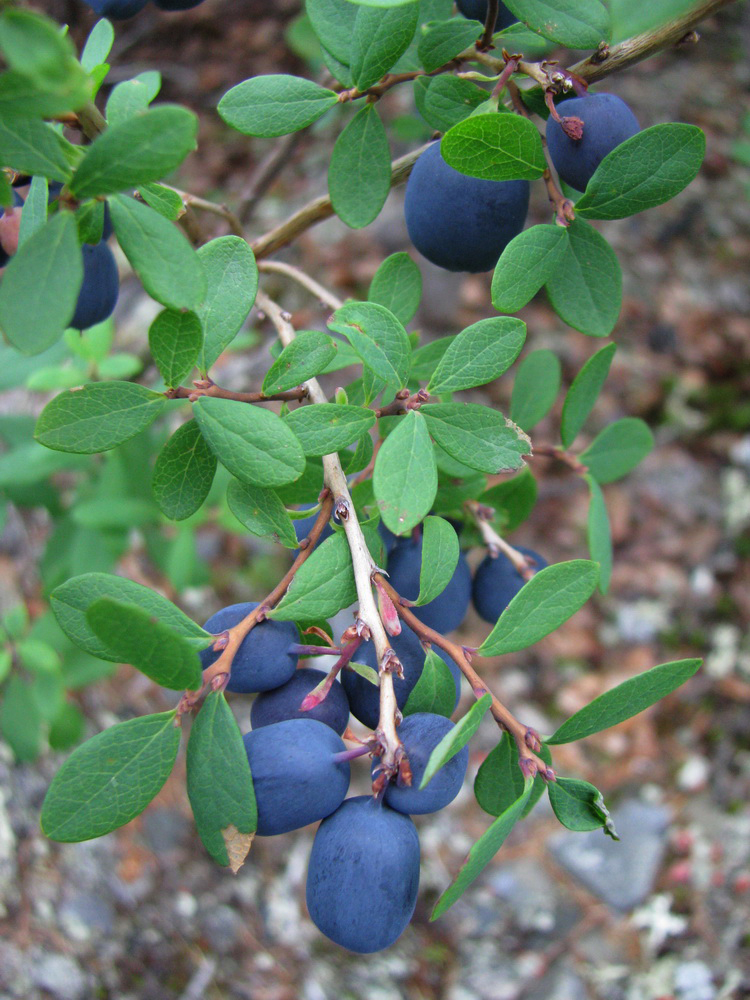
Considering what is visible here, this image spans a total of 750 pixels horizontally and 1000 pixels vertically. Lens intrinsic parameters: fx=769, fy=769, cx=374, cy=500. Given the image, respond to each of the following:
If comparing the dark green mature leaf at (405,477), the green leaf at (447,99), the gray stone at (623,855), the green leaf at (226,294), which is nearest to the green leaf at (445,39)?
the green leaf at (447,99)

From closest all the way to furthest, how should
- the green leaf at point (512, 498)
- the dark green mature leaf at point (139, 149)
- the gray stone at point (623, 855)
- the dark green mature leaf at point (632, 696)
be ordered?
the dark green mature leaf at point (139, 149) < the dark green mature leaf at point (632, 696) < the green leaf at point (512, 498) < the gray stone at point (623, 855)

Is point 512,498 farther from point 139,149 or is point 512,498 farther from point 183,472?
point 139,149

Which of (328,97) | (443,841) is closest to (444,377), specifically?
(328,97)

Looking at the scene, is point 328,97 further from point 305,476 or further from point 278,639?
point 278,639

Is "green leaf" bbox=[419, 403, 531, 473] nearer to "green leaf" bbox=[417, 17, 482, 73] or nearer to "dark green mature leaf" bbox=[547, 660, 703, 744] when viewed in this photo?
"dark green mature leaf" bbox=[547, 660, 703, 744]

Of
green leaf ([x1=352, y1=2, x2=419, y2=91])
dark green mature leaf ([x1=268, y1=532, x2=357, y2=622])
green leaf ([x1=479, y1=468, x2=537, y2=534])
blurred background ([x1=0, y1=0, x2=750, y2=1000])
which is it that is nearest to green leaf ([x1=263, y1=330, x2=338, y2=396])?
dark green mature leaf ([x1=268, y1=532, x2=357, y2=622])

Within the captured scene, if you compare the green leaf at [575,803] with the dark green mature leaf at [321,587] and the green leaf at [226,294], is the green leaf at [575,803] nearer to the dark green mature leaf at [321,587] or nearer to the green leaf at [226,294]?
the dark green mature leaf at [321,587]
